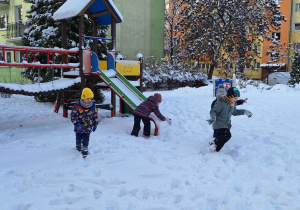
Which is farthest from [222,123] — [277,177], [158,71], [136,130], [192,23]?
[192,23]

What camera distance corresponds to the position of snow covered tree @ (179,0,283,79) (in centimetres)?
2344

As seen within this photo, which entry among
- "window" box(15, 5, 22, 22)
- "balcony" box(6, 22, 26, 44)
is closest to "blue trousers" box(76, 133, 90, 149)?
"balcony" box(6, 22, 26, 44)

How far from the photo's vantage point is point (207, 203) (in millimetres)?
3254

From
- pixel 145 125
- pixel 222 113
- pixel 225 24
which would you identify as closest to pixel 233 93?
pixel 222 113

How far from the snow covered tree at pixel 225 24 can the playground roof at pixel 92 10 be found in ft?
52.4

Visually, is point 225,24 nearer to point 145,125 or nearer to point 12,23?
point 12,23

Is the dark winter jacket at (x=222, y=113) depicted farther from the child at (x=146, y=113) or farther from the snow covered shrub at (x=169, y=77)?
the snow covered shrub at (x=169, y=77)

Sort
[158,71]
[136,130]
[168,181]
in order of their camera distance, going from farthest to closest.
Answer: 1. [158,71]
2. [136,130]
3. [168,181]

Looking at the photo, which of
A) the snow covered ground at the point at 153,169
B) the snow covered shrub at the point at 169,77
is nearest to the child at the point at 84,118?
the snow covered ground at the point at 153,169

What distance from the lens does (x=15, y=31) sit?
19.5 metres

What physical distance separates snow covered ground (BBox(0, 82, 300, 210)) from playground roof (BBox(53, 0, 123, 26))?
3.44 meters

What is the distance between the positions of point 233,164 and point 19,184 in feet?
10.6

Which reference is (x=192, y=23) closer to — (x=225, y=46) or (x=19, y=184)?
(x=225, y=46)

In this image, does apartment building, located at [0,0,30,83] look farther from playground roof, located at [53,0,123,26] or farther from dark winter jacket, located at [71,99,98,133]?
dark winter jacket, located at [71,99,98,133]
